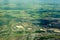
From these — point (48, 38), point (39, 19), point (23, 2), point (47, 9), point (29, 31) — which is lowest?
point (48, 38)

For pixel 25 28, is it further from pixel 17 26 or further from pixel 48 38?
pixel 48 38

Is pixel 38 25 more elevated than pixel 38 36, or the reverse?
pixel 38 25

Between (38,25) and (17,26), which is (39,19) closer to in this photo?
(38,25)

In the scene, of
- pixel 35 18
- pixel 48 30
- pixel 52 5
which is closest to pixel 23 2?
pixel 35 18

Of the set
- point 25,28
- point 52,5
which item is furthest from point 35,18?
point 52,5

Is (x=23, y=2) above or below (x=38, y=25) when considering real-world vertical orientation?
above

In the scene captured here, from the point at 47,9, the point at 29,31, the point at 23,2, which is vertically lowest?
the point at 29,31
